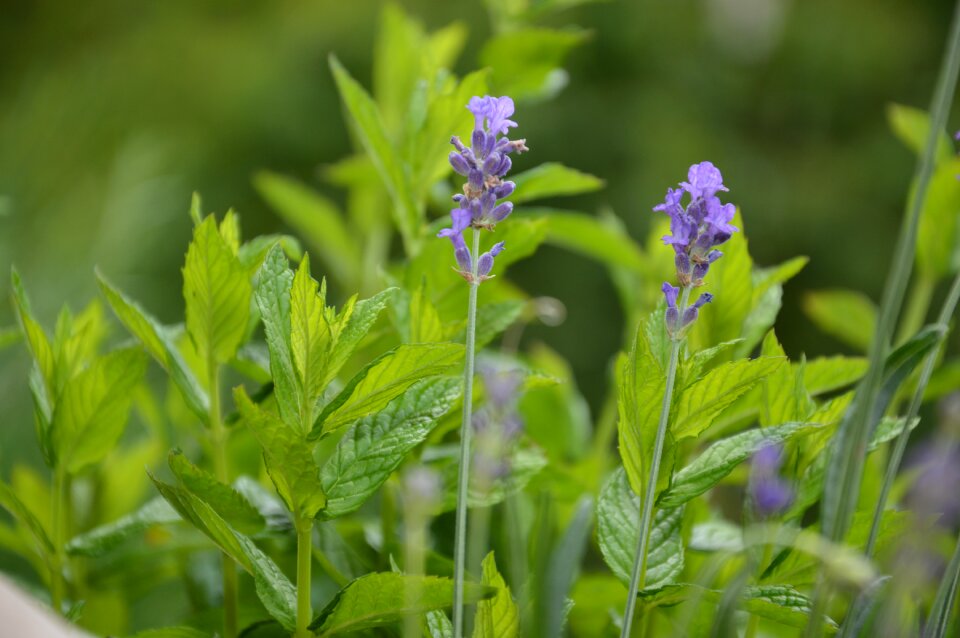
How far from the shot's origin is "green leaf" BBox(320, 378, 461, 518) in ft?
1.35

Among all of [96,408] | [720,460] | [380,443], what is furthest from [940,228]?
[96,408]

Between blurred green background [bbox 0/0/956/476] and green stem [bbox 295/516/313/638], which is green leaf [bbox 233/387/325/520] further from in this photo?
blurred green background [bbox 0/0/956/476]

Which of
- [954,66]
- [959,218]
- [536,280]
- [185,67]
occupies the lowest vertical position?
[536,280]

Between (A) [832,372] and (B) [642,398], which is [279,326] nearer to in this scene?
(B) [642,398]

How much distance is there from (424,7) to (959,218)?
1.70 m

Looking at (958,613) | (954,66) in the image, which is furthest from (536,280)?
(954,66)

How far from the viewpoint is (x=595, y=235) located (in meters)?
0.67

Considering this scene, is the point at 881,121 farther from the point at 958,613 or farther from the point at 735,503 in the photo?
the point at 958,613

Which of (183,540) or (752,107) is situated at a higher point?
(183,540)

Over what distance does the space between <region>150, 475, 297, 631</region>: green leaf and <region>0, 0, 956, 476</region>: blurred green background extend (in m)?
1.60

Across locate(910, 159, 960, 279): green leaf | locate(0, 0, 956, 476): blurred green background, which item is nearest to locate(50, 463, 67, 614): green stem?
locate(910, 159, 960, 279): green leaf

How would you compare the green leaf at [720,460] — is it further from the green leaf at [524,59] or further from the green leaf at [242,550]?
the green leaf at [524,59]

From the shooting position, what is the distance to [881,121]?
2.22 metres

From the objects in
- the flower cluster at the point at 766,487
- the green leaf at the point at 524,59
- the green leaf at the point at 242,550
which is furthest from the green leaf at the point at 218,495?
the green leaf at the point at 524,59
